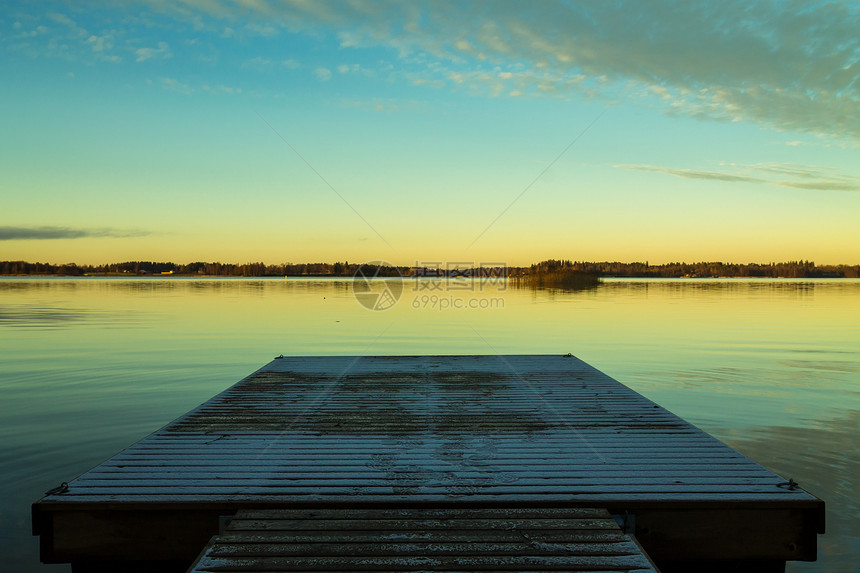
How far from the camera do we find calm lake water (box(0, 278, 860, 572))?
7457mm

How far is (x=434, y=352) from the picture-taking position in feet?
60.7

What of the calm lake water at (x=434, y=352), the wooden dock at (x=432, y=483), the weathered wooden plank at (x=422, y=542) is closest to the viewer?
the weathered wooden plank at (x=422, y=542)

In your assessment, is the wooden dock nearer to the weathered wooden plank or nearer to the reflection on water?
the weathered wooden plank

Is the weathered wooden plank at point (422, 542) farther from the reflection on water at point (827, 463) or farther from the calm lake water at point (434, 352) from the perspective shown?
the reflection on water at point (827, 463)

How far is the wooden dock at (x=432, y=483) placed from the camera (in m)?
4.38

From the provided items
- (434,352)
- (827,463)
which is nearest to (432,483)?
(827,463)

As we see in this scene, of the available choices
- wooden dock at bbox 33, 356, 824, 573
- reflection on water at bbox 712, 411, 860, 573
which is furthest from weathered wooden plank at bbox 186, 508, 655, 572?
reflection on water at bbox 712, 411, 860, 573

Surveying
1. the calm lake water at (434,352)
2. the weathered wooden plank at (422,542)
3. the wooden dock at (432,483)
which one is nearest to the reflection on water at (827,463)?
the calm lake water at (434,352)

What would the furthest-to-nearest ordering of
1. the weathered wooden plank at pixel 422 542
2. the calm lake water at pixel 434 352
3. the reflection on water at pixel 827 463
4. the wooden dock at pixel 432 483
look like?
the calm lake water at pixel 434 352 → the reflection on water at pixel 827 463 → the wooden dock at pixel 432 483 → the weathered wooden plank at pixel 422 542

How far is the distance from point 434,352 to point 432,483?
1377 centimetres

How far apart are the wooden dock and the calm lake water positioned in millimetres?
1136

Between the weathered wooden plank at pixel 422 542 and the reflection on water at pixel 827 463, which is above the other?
the weathered wooden plank at pixel 422 542

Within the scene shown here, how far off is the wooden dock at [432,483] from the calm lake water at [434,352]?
44.7 inches

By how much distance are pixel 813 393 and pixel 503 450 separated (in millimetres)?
9869
